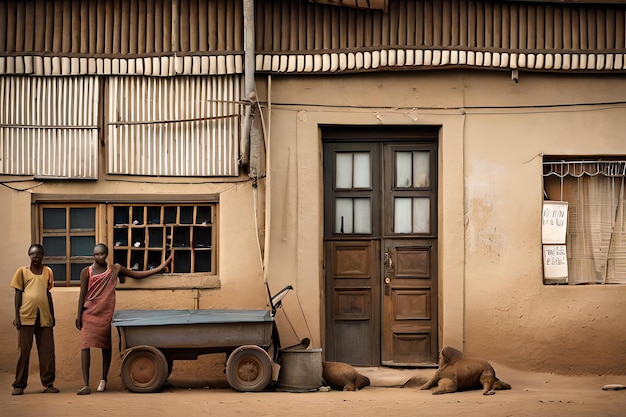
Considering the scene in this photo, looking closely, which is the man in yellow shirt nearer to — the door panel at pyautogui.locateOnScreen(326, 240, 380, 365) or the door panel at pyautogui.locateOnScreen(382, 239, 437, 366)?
the door panel at pyautogui.locateOnScreen(326, 240, 380, 365)

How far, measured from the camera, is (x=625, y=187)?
11484 mm

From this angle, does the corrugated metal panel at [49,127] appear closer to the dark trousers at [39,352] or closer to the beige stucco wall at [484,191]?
the dark trousers at [39,352]

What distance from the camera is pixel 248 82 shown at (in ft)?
35.4

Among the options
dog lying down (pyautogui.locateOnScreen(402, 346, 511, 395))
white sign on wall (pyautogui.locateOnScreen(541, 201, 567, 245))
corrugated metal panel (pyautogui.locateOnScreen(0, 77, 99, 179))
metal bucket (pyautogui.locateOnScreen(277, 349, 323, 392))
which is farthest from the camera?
white sign on wall (pyautogui.locateOnScreen(541, 201, 567, 245))

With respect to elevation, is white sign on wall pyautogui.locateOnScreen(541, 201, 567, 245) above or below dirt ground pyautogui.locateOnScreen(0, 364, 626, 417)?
above

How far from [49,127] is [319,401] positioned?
4384mm

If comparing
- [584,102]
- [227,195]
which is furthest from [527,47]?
[227,195]

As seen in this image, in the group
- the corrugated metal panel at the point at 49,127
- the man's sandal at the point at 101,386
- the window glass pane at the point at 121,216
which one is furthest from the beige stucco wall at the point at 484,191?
the man's sandal at the point at 101,386

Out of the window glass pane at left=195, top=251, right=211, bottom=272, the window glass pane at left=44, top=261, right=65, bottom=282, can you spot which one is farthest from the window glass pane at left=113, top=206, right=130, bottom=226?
the window glass pane at left=195, top=251, right=211, bottom=272

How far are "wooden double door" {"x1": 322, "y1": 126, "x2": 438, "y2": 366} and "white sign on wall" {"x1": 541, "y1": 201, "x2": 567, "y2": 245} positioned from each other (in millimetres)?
1267

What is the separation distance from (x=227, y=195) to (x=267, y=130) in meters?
0.87

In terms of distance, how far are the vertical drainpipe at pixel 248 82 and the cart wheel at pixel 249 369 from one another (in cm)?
209

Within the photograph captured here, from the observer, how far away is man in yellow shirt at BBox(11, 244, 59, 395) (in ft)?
33.4

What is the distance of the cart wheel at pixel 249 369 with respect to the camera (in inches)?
395
